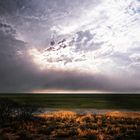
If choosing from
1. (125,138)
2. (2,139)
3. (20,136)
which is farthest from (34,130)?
(125,138)

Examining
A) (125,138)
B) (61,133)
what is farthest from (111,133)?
(61,133)

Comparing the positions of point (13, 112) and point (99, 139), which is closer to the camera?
point (99, 139)

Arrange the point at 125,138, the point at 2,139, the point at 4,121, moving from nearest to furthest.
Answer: the point at 2,139 → the point at 125,138 → the point at 4,121

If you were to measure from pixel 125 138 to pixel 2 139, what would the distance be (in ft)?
28.4

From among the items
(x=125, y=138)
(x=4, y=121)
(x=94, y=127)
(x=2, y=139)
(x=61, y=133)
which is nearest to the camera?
(x=2, y=139)

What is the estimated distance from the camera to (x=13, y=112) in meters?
21.8

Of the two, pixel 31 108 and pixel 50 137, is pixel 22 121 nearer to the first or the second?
pixel 31 108

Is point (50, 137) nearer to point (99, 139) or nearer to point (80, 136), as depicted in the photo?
point (80, 136)

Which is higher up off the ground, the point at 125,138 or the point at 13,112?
the point at 13,112

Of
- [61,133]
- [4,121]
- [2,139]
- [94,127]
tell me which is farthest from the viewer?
[4,121]

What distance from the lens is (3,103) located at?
69.2 feet

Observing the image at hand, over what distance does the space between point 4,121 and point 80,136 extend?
8.72 metres

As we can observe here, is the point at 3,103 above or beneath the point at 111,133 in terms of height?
above

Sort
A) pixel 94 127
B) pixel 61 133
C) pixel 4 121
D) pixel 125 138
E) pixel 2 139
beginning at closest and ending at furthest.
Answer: pixel 2 139 < pixel 125 138 < pixel 61 133 < pixel 94 127 < pixel 4 121
